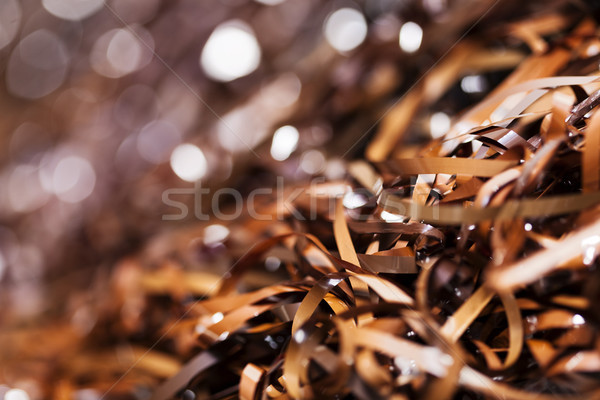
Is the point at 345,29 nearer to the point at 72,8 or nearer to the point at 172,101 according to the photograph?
the point at 172,101

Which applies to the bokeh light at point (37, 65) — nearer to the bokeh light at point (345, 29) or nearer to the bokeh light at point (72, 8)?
the bokeh light at point (72, 8)

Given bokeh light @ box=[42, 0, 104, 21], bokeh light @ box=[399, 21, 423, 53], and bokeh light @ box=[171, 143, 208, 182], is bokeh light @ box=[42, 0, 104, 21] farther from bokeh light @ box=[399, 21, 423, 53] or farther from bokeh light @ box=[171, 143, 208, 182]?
bokeh light @ box=[399, 21, 423, 53]

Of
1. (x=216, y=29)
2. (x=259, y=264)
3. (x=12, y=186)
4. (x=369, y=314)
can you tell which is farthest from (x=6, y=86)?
(x=369, y=314)

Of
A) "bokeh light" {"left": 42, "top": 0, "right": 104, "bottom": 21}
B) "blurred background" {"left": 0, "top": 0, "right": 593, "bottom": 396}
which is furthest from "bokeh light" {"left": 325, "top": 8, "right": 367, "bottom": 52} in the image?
"bokeh light" {"left": 42, "top": 0, "right": 104, "bottom": 21}

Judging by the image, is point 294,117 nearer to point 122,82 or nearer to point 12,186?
point 122,82

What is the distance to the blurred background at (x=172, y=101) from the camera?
401 mm

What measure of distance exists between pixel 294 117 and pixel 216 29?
14 cm

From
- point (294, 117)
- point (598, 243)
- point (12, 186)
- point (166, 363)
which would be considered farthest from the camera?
point (12, 186)

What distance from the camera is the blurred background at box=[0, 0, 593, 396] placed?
40cm

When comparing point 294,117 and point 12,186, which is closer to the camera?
point 294,117

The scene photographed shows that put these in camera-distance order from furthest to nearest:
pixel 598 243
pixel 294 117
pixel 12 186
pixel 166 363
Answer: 1. pixel 12 186
2. pixel 294 117
3. pixel 166 363
4. pixel 598 243

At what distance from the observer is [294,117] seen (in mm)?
443

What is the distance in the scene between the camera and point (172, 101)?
0.50 metres

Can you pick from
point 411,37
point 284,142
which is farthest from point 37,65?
point 411,37
